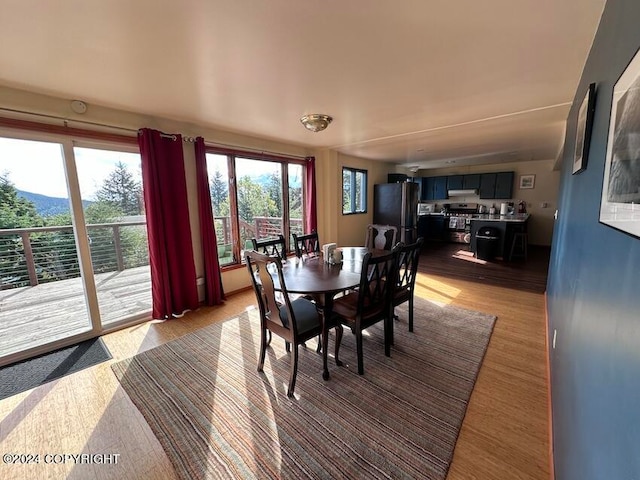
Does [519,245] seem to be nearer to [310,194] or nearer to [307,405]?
[310,194]

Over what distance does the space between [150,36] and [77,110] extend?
1565 mm

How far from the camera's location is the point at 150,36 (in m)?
1.53

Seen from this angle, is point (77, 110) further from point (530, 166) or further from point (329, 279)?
point (530, 166)

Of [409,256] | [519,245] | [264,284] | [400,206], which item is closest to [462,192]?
[519,245]

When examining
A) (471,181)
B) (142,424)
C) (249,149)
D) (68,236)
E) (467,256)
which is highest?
(249,149)

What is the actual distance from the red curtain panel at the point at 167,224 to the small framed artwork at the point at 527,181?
7747 millimetres

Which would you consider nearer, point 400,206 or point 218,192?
point 218,192

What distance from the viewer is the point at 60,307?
2918 mm

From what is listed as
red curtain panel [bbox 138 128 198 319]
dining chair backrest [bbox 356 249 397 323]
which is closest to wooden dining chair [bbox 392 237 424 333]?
dining chair backrest [bbox 356 249 397 323]

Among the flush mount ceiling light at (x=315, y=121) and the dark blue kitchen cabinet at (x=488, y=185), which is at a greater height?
the flush mount ceiling light at (x=315, y=121)

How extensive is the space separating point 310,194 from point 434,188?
4933 millimetres

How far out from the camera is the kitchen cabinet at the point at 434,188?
25.8 ft

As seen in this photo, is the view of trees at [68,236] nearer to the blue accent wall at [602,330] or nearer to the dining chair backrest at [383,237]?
the dining chair backrest at [383,237]

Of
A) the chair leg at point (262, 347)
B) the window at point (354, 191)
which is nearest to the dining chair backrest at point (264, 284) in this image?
the chair leg at point (262, 347)
